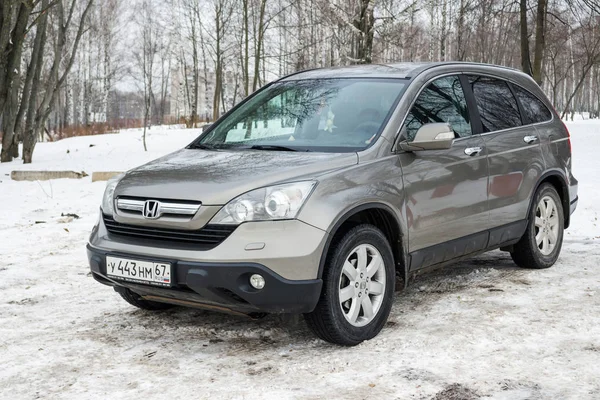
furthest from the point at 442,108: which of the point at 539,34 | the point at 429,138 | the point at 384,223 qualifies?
the point at 539,34

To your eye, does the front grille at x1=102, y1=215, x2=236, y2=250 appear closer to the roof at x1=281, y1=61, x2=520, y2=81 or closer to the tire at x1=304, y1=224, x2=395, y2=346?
the tire at x1=304, y1=224, x2=395, y2=346

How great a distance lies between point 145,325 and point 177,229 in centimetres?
113

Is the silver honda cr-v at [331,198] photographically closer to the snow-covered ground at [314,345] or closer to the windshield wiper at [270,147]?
the windshield wiper at [270,147]

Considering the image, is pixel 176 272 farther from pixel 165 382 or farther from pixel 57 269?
pixel 57 269

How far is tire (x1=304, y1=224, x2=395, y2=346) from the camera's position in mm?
3965

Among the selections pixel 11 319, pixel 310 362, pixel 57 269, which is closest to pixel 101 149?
pixel 57 269

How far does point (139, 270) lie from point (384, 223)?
5.04ft

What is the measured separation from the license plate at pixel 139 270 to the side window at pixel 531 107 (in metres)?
3.57

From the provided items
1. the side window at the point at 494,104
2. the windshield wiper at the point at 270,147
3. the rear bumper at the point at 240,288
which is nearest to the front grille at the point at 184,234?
the rear bumper at the point at 240,288

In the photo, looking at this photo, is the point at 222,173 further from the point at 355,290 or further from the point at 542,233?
the point at 542,233

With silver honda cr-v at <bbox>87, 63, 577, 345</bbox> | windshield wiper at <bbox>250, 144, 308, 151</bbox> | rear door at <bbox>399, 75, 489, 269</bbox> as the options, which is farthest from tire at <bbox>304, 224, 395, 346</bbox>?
windshield wiper at <bbox>250, 144, 308, 151</bbox>

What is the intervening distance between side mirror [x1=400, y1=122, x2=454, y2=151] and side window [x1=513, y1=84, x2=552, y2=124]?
179cm

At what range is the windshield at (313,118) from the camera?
455cm

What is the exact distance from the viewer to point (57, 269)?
656cm
